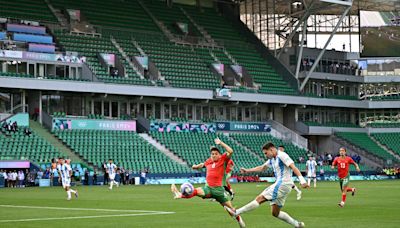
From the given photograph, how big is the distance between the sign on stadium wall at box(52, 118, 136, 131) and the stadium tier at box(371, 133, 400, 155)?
3241 cm

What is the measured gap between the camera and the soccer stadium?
200ft

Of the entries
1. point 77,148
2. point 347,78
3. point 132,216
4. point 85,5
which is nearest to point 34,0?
point 85,5

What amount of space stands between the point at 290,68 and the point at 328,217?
211 feet

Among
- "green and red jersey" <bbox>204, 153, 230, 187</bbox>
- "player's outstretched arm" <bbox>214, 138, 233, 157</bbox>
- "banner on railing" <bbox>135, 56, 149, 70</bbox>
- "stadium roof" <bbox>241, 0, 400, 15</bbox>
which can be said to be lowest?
"green and red jersey" <bbox>204, 153, 230, 187</bbox>

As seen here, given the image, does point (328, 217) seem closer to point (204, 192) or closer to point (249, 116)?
point (204, 192)

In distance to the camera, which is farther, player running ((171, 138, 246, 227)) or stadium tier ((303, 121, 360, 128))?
stadium tier ((303, 121, 360, 128))

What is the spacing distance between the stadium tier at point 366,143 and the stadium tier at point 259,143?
8.94m

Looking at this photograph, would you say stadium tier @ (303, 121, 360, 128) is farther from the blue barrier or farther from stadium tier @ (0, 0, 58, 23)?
the blue barrier

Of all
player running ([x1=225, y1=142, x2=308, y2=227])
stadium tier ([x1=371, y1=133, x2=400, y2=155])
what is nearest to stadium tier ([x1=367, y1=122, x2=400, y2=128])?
stadium tier ([x1=371, y1=133, x2=400, y2=155])

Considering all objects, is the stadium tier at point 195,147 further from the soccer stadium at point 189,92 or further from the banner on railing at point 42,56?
the banner on railing at point 42,56

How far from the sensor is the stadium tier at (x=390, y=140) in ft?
292

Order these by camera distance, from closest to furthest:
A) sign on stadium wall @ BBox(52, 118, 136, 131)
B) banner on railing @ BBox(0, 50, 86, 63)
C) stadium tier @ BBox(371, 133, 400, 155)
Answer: banner on railing @ BBox(0, 50, 86, 63), sign on stadium wall @ BBox(52, 118, 136, 131), stadium tier @ BBox(371, 133, 400, 155)

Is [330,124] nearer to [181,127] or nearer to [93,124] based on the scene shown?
[181,127]

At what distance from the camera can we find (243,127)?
264 ft
